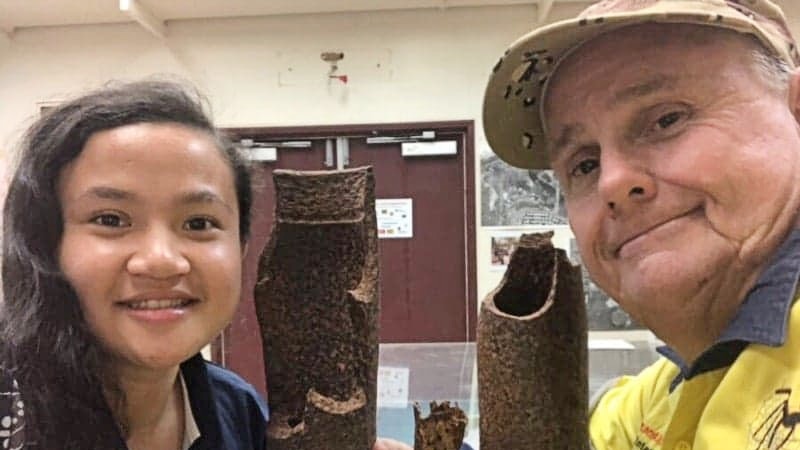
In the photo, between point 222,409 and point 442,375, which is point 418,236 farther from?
point 222,409

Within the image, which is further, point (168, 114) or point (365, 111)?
point (365, 111)

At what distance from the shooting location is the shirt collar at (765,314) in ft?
2.50

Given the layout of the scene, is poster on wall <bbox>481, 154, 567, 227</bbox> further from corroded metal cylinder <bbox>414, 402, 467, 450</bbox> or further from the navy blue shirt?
corroded metal cylinder <bbox>414, 402, 467, 450</bbox>

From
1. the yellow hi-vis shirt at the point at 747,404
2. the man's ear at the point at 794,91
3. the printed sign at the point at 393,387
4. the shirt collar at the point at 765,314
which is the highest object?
the man's ear at the point at 794,91

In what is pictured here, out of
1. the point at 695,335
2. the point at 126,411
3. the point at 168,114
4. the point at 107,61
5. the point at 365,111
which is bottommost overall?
the point at 126,411

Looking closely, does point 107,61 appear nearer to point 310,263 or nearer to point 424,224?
point 424,224

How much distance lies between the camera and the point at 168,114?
1.04 metres

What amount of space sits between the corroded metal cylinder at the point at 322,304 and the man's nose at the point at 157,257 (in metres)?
0.10

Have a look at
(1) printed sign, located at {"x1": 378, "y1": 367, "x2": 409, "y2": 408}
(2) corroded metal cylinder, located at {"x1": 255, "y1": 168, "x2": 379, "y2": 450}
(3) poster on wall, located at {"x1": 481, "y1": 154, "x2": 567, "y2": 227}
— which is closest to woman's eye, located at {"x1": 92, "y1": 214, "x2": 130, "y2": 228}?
(2) corroded metal cylinder, located at {"x1": 255, "y1": 168, "x2": 379, "y2": 450}

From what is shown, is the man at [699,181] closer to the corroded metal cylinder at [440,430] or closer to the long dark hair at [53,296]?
the corroded metal cylinder at [440,430]

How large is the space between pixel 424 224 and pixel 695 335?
2953 mm

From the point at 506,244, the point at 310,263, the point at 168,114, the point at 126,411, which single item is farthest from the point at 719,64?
the point at 506,244

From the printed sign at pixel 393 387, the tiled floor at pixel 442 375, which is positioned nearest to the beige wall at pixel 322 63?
the tiled floor at pixel 442 375

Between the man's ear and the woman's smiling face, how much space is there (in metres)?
0.68
